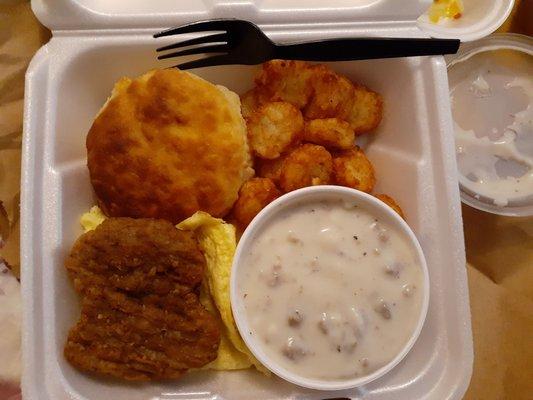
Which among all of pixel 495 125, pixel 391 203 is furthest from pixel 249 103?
pixel 495 125

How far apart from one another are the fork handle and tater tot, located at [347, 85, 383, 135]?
126 millimetres

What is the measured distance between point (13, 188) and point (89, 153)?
1.02ft

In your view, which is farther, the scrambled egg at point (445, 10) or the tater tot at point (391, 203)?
the scrambled egg at point (445, 10)

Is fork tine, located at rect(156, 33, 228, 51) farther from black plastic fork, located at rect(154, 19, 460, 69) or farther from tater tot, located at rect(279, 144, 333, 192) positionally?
tater tot, located at rect(279, 144, 333, 192)

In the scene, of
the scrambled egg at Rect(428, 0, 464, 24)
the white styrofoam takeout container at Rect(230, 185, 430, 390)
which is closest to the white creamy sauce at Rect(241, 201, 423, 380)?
the white styrofoam takeout container at Rect(230, 185, 430, 390)

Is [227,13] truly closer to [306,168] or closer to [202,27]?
[202,27]

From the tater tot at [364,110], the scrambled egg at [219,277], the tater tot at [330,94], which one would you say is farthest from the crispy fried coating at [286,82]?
the scrambled egg at [219,277]

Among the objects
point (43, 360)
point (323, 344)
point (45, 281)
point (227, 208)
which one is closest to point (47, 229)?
point (45, 281)

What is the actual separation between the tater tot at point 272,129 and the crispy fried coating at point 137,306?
0.32 m

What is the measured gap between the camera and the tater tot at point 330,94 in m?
1.45

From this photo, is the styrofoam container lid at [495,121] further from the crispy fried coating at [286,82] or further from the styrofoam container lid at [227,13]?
the crispy fried coating at [286,82]

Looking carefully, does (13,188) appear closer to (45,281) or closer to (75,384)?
(45,281)

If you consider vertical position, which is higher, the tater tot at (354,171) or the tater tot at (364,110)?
the tater tot at (364,110)

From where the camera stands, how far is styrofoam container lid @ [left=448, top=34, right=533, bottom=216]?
167cm
